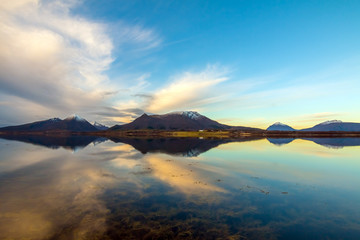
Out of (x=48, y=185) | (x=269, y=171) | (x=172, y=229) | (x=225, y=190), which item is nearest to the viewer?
(x=172, y=229)

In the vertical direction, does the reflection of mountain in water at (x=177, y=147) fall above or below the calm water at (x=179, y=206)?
above

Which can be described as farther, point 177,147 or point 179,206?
point 177,147

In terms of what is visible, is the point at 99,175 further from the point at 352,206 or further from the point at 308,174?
the point at 308,174

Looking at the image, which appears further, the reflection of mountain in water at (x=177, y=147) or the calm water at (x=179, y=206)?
the reflection of mountain in water at (x=177, y=147)

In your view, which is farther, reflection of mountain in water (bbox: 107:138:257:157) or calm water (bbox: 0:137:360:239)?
reflection of mountain in water (bbox: 107:138:257:157)

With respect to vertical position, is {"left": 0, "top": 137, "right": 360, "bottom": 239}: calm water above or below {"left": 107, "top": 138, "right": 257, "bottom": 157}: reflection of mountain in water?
below

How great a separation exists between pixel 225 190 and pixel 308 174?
1768cm

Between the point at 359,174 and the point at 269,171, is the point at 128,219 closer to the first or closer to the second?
the point at 269,171

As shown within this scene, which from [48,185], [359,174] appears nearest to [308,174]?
[359,174]

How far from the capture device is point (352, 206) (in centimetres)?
1778

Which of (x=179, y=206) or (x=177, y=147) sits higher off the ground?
(x=177, y=147)

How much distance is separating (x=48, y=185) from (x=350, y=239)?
30779 mm

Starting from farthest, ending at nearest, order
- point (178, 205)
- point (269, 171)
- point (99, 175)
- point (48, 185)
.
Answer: point (269, 171), point (99, 175), point (48, 185), point (178, 205)

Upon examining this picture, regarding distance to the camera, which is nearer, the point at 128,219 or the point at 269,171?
the point at 128,219
